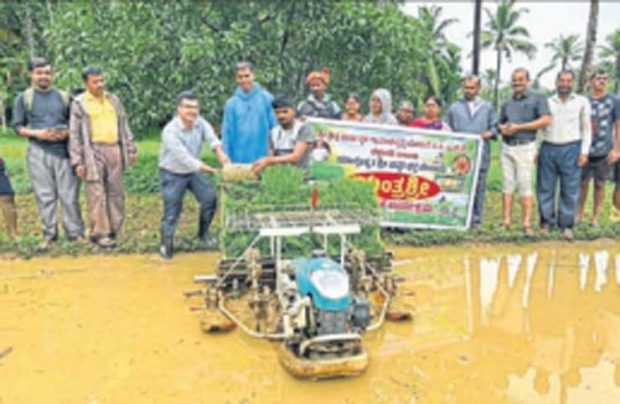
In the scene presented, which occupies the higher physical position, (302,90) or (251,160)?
(302,90)

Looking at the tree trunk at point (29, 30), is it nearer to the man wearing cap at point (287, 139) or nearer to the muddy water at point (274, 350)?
the muddy water at point (274, 350)

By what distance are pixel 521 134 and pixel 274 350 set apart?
4.25 metres

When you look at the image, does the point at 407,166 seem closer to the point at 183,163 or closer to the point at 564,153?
the point at 564,153

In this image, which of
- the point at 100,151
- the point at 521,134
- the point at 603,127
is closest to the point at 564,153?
the point at 521,134

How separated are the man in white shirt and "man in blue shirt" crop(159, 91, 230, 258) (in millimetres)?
3808

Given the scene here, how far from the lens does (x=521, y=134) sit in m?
6.93

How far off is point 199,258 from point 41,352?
7.81 feet

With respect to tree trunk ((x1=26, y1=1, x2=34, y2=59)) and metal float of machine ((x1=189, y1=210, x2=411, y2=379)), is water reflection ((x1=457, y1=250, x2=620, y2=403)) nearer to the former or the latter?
metal float of machine ((x1=189, y1=210, x2=411, y2=379))

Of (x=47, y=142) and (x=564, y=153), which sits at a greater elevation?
(x=47, y=142)

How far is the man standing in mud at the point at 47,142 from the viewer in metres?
6.21

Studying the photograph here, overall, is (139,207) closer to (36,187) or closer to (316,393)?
(36,187)

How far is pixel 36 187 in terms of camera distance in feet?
21.2

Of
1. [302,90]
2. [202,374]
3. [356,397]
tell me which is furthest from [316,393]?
[302,90]

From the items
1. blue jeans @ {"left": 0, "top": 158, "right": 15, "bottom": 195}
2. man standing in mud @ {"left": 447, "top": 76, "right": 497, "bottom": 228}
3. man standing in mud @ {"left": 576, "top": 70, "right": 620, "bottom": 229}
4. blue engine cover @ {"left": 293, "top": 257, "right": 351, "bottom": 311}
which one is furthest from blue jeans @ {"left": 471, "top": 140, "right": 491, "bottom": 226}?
blue jeans @ {"left": 0, "top": 158, "right": 15, "bottom": 195}
